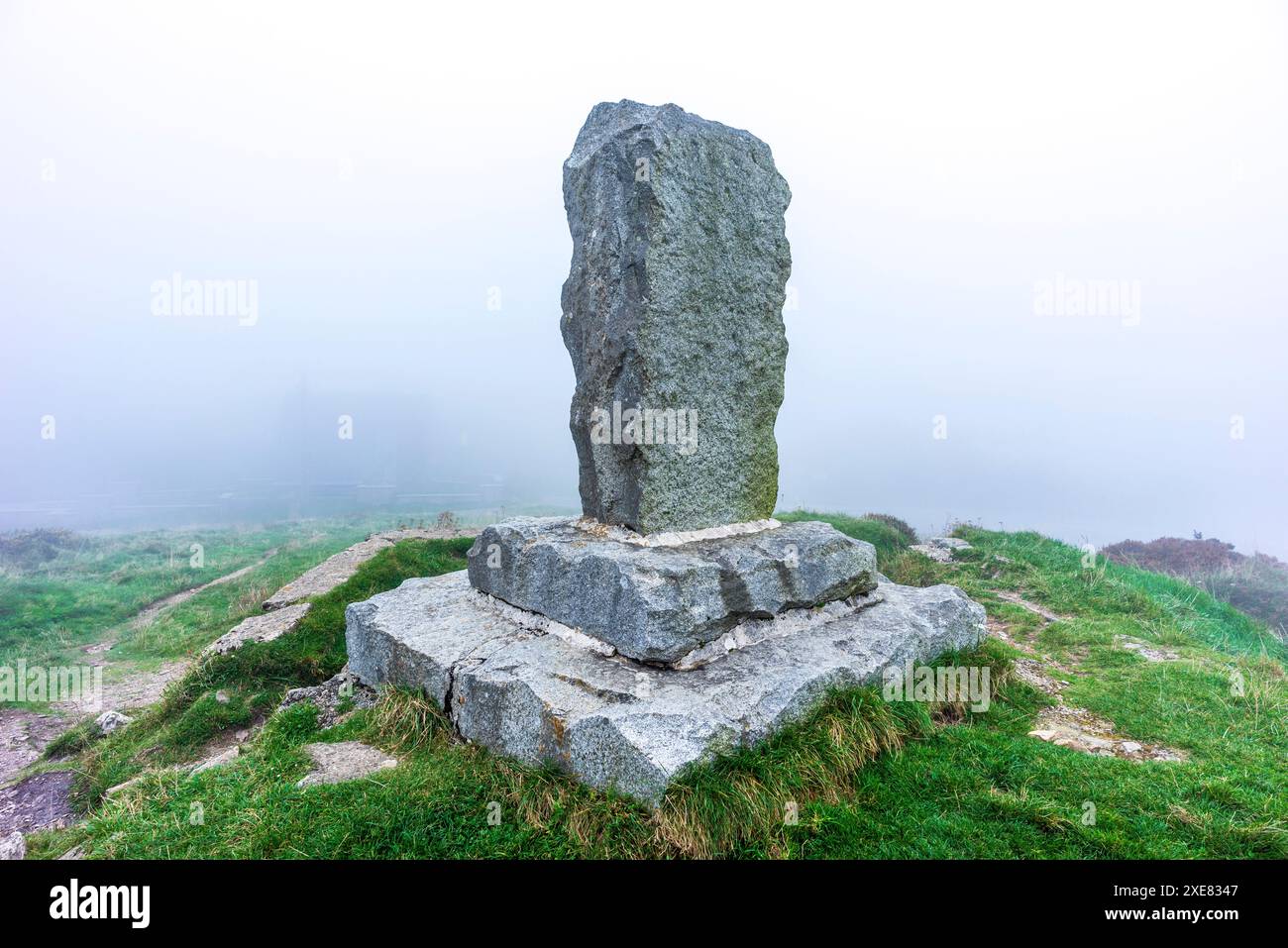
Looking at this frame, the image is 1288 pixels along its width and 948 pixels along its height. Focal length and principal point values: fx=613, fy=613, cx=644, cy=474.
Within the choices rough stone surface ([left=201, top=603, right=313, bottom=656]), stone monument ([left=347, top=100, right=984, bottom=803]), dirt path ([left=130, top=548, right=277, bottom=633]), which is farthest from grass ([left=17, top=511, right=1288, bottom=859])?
dirt path ([left=130, top=548, right=277, bottom=633])

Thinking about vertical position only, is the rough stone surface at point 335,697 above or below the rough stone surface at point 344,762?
below

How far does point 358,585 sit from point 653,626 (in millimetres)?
5818

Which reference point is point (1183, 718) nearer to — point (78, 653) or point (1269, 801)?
point (1269, 801)

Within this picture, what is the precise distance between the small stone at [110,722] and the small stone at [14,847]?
82.7 inches

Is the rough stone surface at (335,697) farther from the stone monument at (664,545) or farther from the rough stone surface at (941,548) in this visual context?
the rough stone surface at (941,548)

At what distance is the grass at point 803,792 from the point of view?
3455mm

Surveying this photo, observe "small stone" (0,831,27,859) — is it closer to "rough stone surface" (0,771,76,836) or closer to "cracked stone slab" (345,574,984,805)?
"rough stone surface" (0,771,76,836)

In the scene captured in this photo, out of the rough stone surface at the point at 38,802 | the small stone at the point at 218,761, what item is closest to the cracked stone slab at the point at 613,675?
the small stone at the point at 218,761

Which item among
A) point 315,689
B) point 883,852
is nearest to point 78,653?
point 315,689

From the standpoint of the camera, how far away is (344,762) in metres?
4.48

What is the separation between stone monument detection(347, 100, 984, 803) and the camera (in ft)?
14.4

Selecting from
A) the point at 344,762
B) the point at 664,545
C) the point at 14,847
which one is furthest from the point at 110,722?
the point at 664,545

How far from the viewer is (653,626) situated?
4379 millimetres

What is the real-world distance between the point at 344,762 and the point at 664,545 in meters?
2.90
